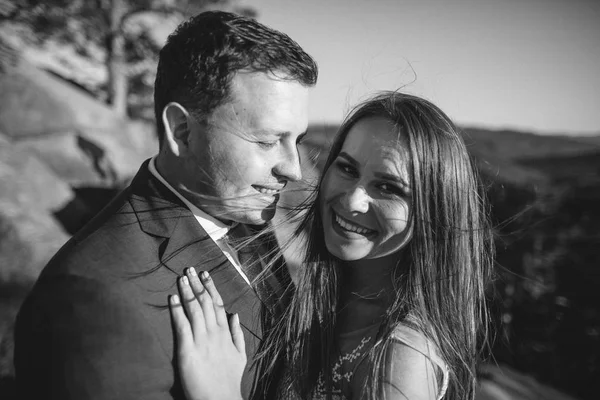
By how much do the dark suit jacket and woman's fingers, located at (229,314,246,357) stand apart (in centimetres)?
6

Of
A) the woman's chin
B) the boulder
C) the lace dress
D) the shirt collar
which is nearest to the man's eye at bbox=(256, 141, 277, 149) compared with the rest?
the shirt collar

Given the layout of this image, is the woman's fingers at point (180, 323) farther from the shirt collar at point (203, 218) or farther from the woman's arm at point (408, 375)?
the woman's arm at point (408, 375)

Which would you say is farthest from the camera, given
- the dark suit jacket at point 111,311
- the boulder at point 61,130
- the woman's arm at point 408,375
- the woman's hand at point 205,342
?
the boulder at point 61,130

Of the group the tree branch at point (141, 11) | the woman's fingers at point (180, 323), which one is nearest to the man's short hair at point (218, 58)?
the woman's fingers at point (180, 323)

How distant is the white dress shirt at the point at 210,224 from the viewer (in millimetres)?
1848

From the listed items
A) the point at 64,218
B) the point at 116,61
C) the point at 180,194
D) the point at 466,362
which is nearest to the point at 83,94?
the point at 116,61

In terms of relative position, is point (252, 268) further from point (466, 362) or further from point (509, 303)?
point (509, 303)

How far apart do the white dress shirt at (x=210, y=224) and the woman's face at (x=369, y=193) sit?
0.49 metres

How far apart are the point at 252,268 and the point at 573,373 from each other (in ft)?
14.2

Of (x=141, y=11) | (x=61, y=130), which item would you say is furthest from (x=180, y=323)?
(x=141, y=11)

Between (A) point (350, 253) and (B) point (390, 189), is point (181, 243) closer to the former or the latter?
(A) point (350, 253)

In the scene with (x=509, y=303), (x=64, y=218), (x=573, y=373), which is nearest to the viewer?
(x=573, y=373)

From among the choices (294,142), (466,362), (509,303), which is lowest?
(509,303)

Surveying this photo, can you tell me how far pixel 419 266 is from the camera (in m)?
2.00
